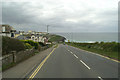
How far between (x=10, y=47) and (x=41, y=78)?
6.94m

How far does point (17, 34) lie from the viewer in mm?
41562

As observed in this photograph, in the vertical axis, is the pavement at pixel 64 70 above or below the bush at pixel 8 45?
below

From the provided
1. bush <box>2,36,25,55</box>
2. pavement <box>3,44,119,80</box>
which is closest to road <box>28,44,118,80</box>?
pavement <box>3,44,119,80</box>

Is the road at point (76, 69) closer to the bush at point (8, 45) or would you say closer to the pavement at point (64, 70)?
the pavement at point (64, 70)

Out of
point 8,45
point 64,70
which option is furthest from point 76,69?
point 8,45

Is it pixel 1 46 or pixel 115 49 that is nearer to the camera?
pixel 1 46

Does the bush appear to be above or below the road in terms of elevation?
above

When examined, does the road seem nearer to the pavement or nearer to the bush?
the pavement

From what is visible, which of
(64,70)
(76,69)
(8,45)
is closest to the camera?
(64,70)

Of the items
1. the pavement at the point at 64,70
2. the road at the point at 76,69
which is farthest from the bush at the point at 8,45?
the road at the point at 76,69

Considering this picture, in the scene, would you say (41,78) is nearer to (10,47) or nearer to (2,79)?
(2,79)

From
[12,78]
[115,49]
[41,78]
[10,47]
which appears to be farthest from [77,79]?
[115,49]

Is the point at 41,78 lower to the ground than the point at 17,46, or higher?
lower

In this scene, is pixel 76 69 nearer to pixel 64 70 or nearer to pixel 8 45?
pixel 64 70
